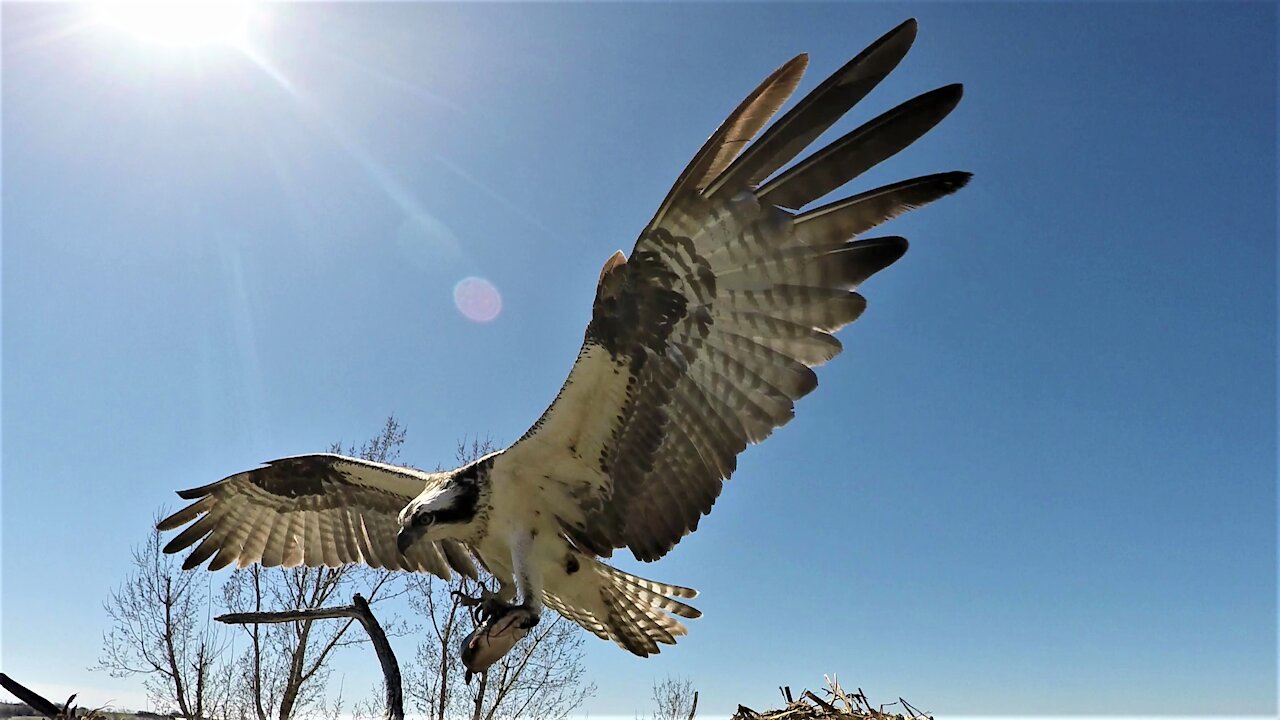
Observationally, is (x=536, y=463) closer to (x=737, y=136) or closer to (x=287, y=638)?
(x=737, y=136)

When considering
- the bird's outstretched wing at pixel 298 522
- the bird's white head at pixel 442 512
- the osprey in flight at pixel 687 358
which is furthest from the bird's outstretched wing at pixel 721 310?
the bird's outstretched wing at pixel 298 522

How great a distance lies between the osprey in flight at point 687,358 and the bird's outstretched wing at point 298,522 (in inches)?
29.2

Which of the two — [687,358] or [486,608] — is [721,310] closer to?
[687,358]

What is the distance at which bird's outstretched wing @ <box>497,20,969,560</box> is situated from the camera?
331 cm

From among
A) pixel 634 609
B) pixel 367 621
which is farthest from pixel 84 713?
pixel 634 609

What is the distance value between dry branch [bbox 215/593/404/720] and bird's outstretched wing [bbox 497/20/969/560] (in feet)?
4.68

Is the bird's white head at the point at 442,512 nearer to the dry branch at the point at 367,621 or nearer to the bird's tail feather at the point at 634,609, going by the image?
the dry branch at the point at 367,621

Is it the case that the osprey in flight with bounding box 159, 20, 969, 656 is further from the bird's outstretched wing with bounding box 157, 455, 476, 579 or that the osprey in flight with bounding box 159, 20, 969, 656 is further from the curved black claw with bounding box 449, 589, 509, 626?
the bird's outstretched wing with bounding box 157, 455, 476, 579

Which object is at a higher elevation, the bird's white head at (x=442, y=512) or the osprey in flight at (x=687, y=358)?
the osprey in flight at (x=687, y=358)

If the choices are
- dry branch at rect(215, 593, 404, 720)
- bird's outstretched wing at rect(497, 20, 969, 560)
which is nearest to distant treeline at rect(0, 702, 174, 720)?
dry branch at rect(215, 593, 404, 720)

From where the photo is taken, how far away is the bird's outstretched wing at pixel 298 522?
6.25 meters

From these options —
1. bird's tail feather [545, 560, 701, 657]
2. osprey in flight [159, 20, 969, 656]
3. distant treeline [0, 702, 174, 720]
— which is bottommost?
distant treeline [0, 702, 174, 720]

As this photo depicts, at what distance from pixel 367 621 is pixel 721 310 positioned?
2420 mm

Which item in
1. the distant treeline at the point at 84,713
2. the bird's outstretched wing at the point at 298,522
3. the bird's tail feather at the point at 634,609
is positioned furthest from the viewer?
the bird's outstretched wing at the point at 298,522
